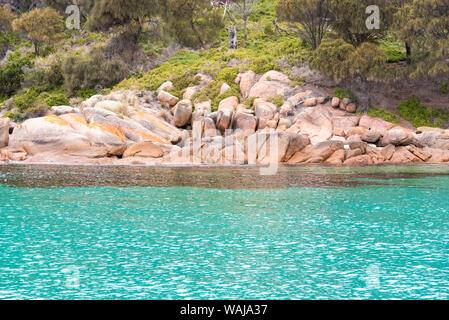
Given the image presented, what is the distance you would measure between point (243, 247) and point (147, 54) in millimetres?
58125

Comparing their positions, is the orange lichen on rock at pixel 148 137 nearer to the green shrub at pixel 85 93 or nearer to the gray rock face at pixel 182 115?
the gray rock face at pixel 182 115

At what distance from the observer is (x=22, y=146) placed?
40500mm

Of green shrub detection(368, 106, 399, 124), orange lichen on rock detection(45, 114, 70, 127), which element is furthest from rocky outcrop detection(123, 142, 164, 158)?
green shrub detection(368, 106, 399, 124)

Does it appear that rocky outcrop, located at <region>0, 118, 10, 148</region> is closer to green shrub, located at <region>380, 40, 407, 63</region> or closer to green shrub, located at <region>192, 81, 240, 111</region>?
green shrub, located at <region>192, 81, 240, 111</region>

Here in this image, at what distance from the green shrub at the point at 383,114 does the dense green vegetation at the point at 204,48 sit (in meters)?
0.10

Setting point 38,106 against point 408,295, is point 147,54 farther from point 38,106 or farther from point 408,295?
point 408,295

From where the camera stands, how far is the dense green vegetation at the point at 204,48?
160 ft

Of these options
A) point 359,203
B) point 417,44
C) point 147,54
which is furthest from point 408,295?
point 147,54

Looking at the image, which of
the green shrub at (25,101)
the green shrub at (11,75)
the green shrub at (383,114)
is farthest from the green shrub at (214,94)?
the green shrub at (11,75)

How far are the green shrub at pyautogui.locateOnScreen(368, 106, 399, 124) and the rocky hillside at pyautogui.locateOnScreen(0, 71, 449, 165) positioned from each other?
1.13 m

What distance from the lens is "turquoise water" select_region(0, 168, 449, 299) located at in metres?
11.0

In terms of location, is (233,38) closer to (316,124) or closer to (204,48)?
(204,48)

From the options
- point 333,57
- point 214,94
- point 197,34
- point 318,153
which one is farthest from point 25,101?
point 318,153

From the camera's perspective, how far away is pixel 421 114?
50562 millimetres
